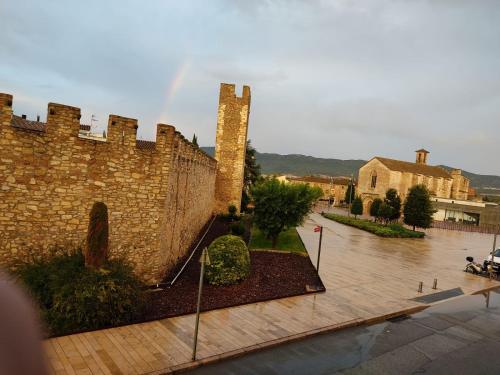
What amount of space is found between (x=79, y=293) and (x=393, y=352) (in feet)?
25.8

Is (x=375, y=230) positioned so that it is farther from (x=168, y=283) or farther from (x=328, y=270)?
(x=168, y=283)

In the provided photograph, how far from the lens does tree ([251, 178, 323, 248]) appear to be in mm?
21547

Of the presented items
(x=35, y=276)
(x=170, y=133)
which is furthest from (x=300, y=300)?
(x=35, y=276)

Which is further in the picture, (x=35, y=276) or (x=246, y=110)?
(x=246, y=110)

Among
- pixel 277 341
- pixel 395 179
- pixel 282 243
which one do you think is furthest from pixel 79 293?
pixel 395 179

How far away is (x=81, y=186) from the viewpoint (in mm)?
10938

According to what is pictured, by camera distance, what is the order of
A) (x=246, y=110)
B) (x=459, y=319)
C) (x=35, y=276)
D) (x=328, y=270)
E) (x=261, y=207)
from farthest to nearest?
(x=246, y=110), (x=261, y=207), (x=328, y=270), (x=459, y=319), (x=35, y=276)

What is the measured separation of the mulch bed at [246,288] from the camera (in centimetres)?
1122

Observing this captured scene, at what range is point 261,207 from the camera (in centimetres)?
2197

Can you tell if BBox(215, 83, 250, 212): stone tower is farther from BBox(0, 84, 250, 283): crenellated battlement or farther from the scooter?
BBox(0, 84, 250, 283): crenellated battlement

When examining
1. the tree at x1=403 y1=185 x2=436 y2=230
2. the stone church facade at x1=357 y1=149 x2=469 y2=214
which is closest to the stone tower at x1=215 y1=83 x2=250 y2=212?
the tree at x1=403 y1=185 x2=436 y2=230

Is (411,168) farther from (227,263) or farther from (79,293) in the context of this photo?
(79,293)

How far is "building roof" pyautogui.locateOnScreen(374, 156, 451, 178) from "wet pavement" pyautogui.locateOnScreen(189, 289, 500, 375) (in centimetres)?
6192

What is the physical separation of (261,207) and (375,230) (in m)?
18.5
